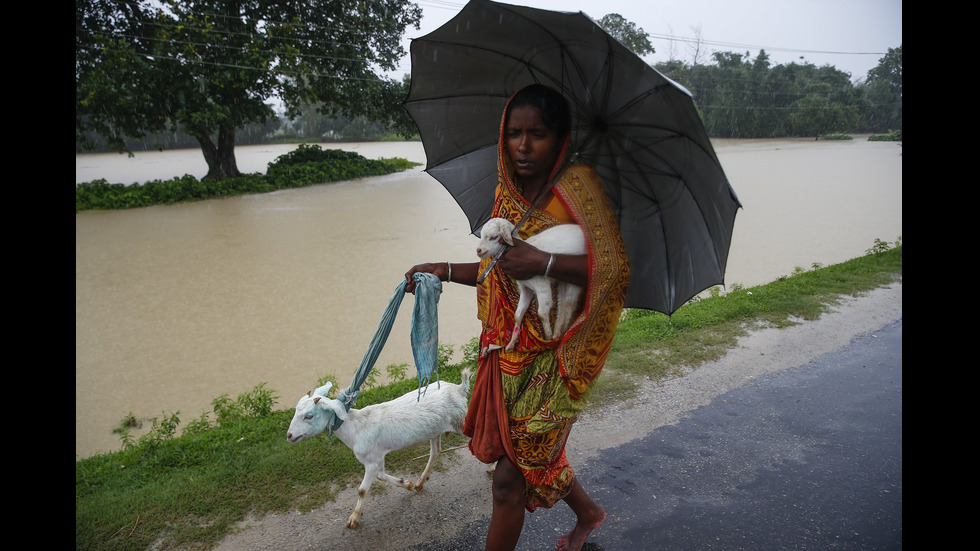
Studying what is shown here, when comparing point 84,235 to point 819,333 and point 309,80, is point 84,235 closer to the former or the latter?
point 309,80

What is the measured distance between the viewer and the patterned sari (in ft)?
5.52

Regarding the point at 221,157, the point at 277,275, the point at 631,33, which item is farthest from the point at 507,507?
the point at 631,33

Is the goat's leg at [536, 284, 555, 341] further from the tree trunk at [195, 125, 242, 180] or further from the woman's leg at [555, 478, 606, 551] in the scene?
the tree trunk at [195, 125, 242, 180]

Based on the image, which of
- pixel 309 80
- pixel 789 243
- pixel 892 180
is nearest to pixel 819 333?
pixel 789 243

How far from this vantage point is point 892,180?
57.3ft

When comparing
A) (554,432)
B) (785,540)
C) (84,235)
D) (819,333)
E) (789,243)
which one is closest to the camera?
(554,432)

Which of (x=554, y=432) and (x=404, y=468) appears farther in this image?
(x=404, y=468)

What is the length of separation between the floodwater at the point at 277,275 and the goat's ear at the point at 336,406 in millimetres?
2019

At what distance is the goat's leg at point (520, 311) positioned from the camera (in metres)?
1.73

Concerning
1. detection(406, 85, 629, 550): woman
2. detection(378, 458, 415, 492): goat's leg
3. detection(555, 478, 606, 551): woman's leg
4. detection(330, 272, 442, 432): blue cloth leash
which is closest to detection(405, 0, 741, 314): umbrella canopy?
detection(406, 85, 629, 550): woman

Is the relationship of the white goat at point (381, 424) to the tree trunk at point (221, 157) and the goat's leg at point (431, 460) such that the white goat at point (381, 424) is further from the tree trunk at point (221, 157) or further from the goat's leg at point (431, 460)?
the tree trunk at point (221, 157)

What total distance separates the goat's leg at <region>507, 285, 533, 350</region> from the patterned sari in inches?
0.8

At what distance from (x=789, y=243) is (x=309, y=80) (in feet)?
43.1
